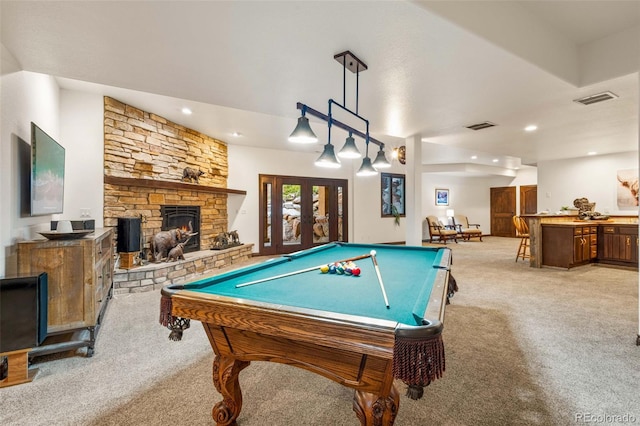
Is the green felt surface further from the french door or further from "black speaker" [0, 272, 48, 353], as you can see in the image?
the french door

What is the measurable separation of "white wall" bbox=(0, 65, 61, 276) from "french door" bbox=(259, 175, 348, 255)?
4.55 metres

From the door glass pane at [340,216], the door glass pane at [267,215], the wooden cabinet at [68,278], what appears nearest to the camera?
the wooden cabinet at [68,278]

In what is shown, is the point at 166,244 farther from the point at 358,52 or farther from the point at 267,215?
the point at 358,52

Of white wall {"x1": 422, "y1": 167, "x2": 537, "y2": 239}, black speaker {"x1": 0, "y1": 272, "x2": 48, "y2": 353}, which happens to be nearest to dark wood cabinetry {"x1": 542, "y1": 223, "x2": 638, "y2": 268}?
white wall {"x1": 422, "y1": 167, "x2": 537, "y2": 239}

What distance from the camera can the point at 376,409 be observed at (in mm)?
1222

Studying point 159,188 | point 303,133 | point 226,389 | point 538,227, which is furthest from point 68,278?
point 538,227

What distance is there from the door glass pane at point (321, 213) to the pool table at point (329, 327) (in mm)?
5966

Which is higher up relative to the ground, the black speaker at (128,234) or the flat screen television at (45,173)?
the flat screen television at (45,173)

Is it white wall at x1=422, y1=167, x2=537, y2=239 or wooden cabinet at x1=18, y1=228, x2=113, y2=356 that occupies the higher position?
white wall at x1=422, y1=167, x2=537, y2=239

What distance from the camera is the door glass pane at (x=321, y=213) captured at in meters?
7.88

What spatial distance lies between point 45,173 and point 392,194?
25.8ft

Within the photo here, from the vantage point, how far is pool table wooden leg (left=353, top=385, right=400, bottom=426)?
122 cm

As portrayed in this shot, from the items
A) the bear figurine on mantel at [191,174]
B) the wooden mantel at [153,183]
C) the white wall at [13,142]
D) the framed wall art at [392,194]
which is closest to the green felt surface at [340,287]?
the white wall at [13,142]

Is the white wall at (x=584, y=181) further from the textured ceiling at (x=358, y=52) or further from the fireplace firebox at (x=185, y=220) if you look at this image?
the fireplace firebox at (x=185, y=220)
